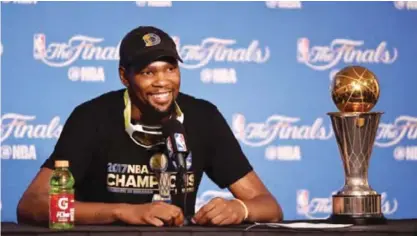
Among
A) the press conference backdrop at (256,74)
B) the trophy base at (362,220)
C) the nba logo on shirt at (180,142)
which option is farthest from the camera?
the press conference backdrop at (256,74)

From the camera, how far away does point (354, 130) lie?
10.8ft

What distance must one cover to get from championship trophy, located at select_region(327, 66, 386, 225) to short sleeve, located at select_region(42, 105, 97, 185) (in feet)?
2.49

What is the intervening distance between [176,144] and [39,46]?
96.6 inches

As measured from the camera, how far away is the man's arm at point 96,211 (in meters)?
2.96

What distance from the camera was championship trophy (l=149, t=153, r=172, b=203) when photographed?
3.23m

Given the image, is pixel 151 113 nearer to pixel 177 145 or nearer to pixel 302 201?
pixel 177 145

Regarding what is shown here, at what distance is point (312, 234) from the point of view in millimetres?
2902

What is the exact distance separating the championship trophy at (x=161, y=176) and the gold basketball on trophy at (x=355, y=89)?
1.83 feet

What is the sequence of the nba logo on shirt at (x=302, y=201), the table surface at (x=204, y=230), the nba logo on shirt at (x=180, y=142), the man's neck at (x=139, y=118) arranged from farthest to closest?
the nba logo on shirt at (x=302, y=201), the man's neck at (x=139, y=118), the nba logo on shirt at (x=180, y=142), the table surface at (x=204, y=230)

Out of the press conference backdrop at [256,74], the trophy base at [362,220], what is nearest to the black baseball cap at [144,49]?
Answer: the trophy base at [362,220]

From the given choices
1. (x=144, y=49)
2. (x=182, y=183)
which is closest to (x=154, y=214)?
(x=182, y=183)

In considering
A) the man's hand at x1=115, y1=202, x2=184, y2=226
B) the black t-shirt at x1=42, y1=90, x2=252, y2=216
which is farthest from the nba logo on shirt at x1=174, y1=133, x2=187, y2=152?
the black t-shirt at x1=42, y1=90, x2=252, y2=216

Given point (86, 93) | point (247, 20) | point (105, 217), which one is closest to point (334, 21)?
point (247, 20)

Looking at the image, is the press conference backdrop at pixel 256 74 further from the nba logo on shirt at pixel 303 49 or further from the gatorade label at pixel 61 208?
the gatorade label at pixel 61 208
